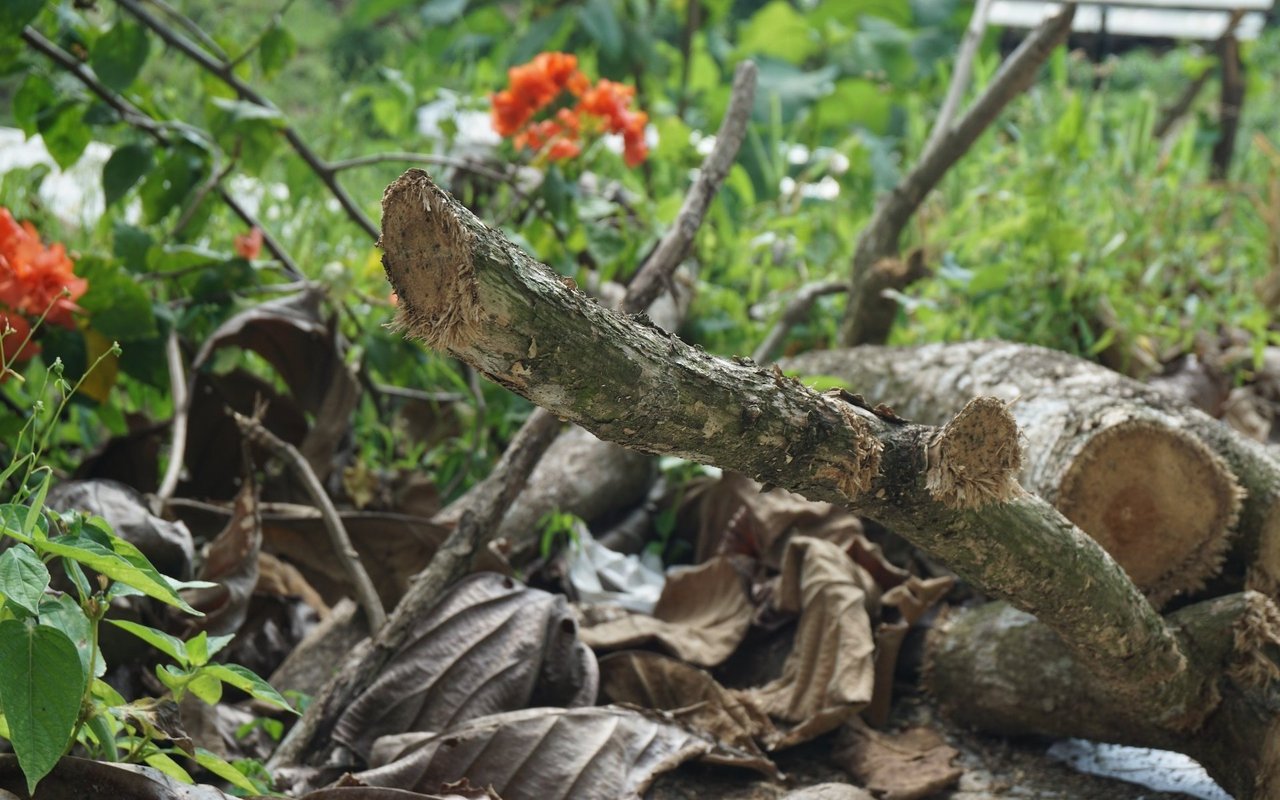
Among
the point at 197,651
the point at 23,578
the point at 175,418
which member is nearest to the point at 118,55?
the point at 175,418

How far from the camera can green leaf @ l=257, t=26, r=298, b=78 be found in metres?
2.04

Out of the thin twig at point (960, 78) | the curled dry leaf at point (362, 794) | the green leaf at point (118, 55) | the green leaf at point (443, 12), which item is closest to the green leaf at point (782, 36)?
the green leaf at point (443, 12)

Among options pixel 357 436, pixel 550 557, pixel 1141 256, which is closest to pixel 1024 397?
pixel 550 557

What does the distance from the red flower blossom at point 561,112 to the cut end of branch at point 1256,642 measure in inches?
58.2

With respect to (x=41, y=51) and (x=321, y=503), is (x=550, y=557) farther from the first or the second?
(x=41, y=51)

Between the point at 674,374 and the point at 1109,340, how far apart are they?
6.27 feet

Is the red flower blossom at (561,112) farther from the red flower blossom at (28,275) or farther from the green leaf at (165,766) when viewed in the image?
the green leaf at (165,766)

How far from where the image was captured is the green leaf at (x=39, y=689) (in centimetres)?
84

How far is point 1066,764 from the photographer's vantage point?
1550 millimetres

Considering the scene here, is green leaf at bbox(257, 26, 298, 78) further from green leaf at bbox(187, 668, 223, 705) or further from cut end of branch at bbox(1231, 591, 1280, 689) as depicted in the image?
cut end of branch at bbox(1231, 591, 1280, 689)

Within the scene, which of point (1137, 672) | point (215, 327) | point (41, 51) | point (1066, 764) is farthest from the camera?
point (215, 327)

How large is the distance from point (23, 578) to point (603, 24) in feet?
13.1

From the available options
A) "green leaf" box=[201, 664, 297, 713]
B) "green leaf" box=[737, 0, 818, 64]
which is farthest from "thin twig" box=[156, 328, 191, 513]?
"green leaf" box=[737, 0, 818, 64]

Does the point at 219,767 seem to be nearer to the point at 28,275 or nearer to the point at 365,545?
the point at 365,545
